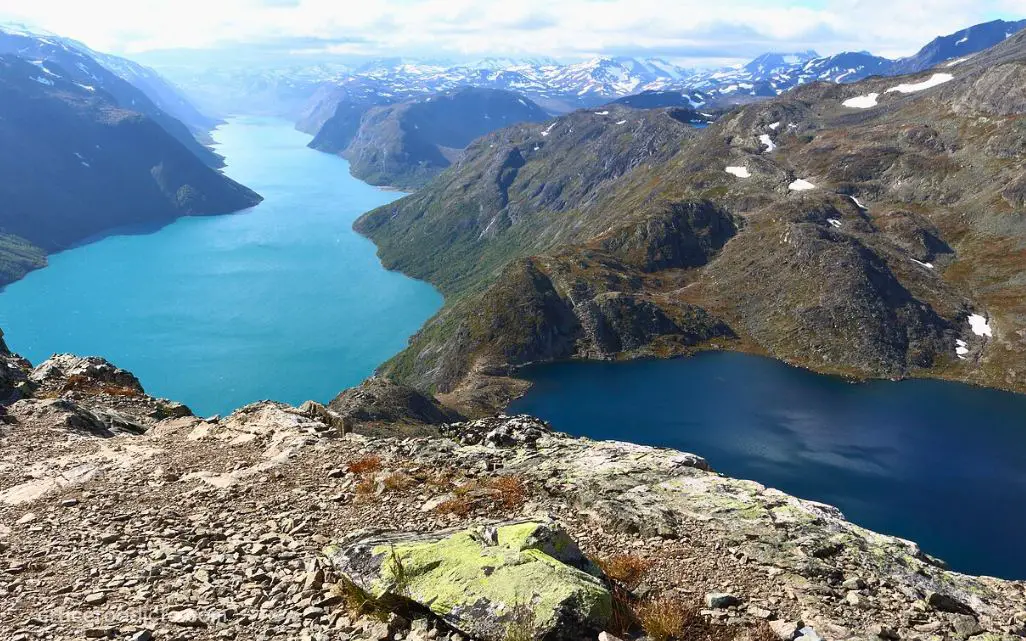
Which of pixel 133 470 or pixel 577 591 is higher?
pixel 577 591

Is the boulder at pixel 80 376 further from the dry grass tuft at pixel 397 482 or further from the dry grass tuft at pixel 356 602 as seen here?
the dry grass tuft at pixel 356 602

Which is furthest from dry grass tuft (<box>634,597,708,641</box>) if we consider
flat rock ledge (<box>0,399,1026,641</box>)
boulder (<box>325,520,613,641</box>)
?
boulder (<box>325,520,613,641</box>)

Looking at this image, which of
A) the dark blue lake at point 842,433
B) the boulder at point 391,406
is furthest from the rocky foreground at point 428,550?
the dark blue lake at point 842,433

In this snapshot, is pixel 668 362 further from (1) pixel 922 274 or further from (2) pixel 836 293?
(1) pixel 922 274

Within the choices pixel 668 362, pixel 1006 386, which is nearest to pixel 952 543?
pixel 1006 386

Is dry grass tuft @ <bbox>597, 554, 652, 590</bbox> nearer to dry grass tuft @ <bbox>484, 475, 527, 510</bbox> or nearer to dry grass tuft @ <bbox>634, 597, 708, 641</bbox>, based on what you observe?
dry grass tuft @ <bbox>634, 597, 708, 641</bbox>
